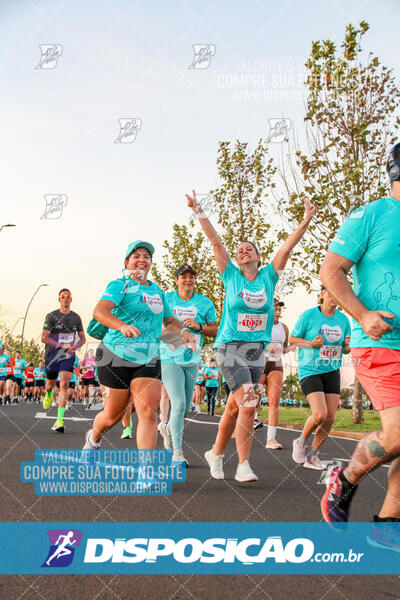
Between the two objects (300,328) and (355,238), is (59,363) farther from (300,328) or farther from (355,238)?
(355,238)

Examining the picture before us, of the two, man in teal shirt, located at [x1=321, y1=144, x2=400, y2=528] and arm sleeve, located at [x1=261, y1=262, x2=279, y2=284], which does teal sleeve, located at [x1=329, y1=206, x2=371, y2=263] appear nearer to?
man in teal shirt, located at [x1=321, y1=144, x2=400, y2=528]

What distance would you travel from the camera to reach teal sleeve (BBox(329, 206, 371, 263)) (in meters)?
3.49

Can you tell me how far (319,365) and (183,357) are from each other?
1.57m

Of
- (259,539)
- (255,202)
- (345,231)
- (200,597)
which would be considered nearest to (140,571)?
(200,597)

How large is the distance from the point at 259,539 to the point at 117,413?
7.41 ft

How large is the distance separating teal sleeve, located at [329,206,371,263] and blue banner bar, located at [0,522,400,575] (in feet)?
4.65

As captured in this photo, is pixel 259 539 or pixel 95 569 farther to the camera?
pixel 259 539

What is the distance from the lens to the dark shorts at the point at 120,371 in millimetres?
5523

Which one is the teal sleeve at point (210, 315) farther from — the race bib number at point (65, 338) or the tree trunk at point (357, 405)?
the tree trunk at point (357, 405)

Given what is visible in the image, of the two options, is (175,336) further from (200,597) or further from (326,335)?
(200,597)

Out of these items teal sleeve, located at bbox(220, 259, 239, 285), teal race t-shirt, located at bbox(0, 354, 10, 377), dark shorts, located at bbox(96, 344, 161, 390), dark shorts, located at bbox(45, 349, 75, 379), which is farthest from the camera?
teal race t-shirt, located at bbox(0, 354, 10, 377)

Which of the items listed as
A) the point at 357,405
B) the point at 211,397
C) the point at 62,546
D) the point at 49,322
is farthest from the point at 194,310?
the point at 211,397

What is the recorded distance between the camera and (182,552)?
3.44 metres

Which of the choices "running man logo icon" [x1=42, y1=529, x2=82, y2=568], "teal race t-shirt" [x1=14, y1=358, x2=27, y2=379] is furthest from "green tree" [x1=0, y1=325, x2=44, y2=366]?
"running man logo icon" [x1=42, y1=529, x2=82, y2=568]
